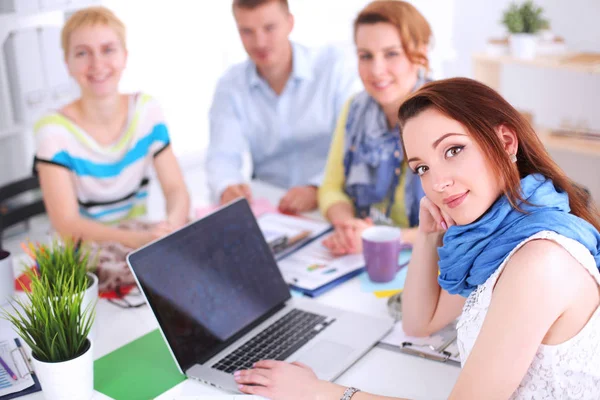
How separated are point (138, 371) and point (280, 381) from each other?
29 cm

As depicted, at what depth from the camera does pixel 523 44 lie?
11.3 ft

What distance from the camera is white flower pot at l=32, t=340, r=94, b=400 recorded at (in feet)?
3.77

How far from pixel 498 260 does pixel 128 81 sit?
11.3 ft

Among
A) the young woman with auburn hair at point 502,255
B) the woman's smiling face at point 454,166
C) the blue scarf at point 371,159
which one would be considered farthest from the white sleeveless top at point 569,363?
the blue scarf at point 371,159

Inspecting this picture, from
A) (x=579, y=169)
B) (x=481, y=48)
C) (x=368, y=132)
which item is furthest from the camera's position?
(x=481, y=48)

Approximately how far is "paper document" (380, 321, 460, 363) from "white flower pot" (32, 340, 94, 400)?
57cm

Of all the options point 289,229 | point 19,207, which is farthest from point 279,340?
point 19,207

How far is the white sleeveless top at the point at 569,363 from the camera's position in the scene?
1.03 metres

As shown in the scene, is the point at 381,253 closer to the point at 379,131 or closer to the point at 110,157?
the point at 379,131

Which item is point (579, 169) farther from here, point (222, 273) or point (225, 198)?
point (222, 273)

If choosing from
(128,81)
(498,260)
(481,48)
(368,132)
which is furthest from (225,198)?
(481,48)

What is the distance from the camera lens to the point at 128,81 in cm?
413

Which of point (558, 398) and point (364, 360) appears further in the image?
point (364, 360)

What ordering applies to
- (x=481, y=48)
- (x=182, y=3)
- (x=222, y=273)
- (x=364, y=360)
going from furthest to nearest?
(x=182, y=3) → (x=481, y=48) → (x=222, y=273) → (x=364, y=360)
